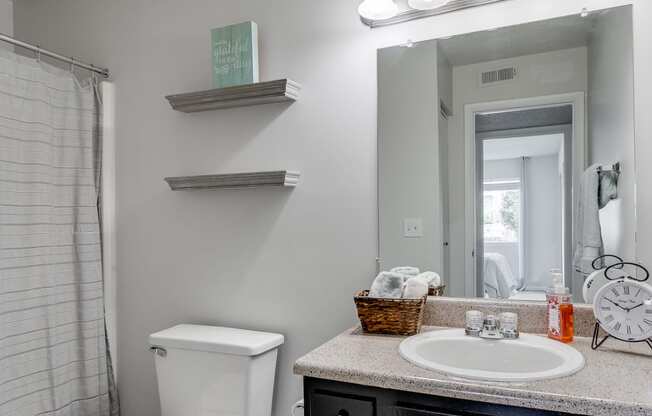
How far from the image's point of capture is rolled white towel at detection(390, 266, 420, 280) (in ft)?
5.60

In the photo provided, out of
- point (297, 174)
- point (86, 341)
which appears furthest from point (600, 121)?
point (86, 341)

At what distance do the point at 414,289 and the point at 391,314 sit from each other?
0.11m

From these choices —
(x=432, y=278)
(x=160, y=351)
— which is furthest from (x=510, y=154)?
(x=160, y=351)

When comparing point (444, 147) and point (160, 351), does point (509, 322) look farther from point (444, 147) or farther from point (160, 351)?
point (160, 351)

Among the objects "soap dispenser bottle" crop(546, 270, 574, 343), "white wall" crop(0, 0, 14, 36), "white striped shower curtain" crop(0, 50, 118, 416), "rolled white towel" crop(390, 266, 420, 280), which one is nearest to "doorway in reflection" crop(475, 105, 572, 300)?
"soap dispenser bottle" crop(546, 270, 574, 343)

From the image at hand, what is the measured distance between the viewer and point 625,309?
133cm

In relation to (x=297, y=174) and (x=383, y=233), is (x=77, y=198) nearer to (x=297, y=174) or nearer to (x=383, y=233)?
(x=297, y=174)

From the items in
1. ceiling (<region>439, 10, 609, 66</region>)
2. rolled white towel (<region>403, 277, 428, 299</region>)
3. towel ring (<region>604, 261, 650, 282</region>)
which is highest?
ceiling (<region>439, 10, 609, 66</region>)

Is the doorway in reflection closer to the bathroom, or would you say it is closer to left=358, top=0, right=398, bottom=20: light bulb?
the bathroom

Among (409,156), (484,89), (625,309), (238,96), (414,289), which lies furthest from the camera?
(238,96)

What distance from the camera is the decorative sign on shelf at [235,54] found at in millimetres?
1951

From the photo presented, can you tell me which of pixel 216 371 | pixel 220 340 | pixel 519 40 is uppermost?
pixel 519 40

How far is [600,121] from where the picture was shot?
4.97ft

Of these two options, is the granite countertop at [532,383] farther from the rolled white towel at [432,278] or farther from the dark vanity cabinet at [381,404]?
the rolled white towel at [432,278]
